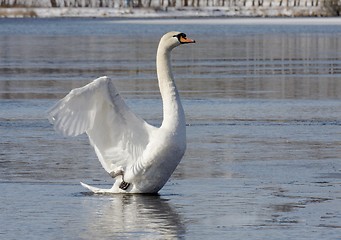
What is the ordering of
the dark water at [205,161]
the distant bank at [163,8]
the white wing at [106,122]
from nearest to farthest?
the dark water at [205,161] < the white wing at [106,122] < the distant bank at [163,8]

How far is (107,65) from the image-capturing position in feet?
90.3

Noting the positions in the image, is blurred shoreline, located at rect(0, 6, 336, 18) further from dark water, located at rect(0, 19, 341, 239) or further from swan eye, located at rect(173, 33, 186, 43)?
swan eye, located at rect(173, 33, 186, 43)

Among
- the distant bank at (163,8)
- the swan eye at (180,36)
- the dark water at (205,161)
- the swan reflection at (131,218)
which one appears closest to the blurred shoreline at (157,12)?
the distant bank at (163,8)

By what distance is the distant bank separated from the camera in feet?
257

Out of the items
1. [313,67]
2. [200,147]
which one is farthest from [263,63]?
[200,147]

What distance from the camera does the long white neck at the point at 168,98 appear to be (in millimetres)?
10383

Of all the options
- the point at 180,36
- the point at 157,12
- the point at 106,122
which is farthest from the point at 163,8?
the point at 106,122

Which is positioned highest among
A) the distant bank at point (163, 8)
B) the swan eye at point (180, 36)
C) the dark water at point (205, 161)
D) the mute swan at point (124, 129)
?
the swan eye at point (180, 36)

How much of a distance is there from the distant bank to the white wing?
62.9m

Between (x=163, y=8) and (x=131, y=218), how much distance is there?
241 feet

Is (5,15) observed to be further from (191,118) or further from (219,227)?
(219,227)

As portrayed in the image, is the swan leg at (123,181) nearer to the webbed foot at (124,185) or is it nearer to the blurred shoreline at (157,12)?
the webbed foot at (124,185)

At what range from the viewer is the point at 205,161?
12352 mm

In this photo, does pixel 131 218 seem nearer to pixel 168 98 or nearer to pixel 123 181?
pixel 123 181
